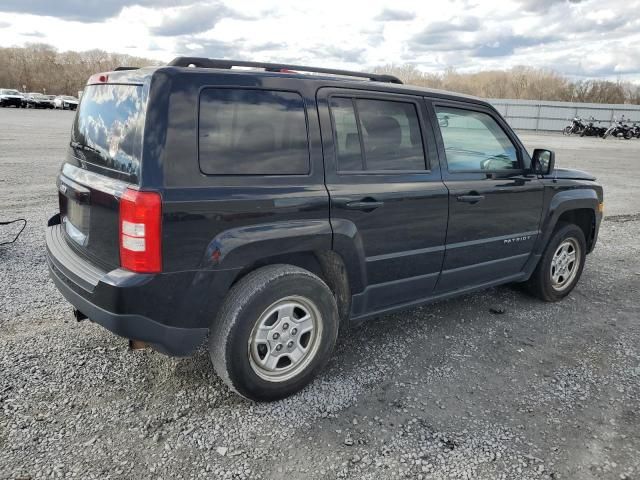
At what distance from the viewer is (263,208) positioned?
2873 mm

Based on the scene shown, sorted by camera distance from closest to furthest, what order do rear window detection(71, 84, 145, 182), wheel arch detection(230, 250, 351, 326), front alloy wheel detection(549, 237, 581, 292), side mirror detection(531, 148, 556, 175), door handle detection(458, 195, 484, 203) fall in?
rear window detection(71, 84, 145, 182)
wheel arch detection(230, 250, 351, 326)
door handle detection(458, 195, 484, 203)
side mirror detection(531, 148, 556, 175)
front alloy wheel detection(549, 237, 581, 292)

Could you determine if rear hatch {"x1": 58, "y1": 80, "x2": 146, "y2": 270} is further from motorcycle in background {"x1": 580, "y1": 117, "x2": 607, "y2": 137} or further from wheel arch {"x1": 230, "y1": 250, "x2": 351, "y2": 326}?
motorcycle in background {"x1": 580, "y1": 117, "x2": 607, "y2": 137}

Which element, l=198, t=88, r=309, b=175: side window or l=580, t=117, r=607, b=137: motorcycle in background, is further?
l=580, t=117, r=607, b=137: motorcycle in background

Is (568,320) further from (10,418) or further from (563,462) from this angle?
(10,418)

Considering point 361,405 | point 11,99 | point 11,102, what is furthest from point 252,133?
point 11,102

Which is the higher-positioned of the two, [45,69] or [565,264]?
[45,69]

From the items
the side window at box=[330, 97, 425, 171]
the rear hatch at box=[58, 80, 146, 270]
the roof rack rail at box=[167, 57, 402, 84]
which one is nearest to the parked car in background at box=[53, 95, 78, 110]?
the rear hatch at box=[58, 80, 146, 270]

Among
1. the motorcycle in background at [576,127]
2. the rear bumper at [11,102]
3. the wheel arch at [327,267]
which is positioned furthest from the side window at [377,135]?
the rear bumper at [11,102]

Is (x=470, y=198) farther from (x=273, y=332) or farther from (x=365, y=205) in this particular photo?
(x=273, y=332)

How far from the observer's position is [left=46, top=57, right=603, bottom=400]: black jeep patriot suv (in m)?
2.66

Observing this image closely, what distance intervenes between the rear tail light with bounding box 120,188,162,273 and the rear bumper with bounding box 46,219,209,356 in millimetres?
68

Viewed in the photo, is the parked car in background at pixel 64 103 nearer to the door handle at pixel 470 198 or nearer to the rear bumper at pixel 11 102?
the rear bumper at pixel 11 102

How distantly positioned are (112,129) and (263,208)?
3.10ft

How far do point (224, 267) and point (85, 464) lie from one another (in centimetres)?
116
